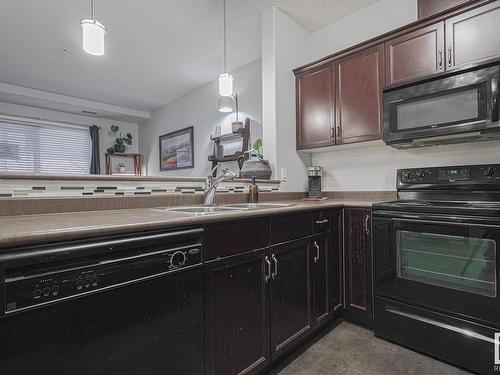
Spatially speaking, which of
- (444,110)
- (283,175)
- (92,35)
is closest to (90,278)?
(92,35)

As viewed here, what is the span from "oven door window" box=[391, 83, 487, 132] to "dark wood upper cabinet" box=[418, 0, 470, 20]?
629mm

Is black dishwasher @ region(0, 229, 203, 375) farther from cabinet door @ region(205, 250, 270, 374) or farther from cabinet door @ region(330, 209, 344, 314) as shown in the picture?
cabinet door @ region(330, 209, 344, 314)

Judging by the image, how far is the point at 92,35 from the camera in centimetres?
163

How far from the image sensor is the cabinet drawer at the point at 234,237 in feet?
3.73

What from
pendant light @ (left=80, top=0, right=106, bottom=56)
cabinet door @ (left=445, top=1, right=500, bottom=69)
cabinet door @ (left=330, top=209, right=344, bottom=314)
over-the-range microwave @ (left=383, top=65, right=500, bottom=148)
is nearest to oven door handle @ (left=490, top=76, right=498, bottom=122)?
over-the-range microwave @ (left=383, top=65, right=500, bottom=148)

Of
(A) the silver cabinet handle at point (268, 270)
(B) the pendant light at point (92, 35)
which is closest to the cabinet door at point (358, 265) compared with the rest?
(A) the silver cabinet handle at point (268, 270)

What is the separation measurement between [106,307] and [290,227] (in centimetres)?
100

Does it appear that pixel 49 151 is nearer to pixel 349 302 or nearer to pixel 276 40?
pixel 276 40

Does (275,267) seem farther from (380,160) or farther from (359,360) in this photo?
(380,160)

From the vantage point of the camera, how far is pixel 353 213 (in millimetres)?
1964

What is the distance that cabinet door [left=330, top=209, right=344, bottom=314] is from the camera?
1905 millimetres

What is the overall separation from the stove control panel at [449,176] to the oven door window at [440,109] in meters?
0.33

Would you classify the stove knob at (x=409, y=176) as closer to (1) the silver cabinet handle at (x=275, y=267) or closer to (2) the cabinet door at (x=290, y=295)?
(2) the cabinet door at (x=290, y=295)

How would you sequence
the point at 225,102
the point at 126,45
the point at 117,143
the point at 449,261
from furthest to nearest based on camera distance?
the point at 117,143, the point at 126,45, the point at 225,102, the point at 449,261
